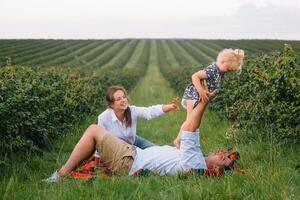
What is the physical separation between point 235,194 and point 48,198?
1.57 m

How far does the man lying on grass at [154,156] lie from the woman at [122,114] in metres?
0.64

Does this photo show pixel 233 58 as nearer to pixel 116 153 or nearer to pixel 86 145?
pixel 116 153

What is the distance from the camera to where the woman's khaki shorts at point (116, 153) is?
588 cm

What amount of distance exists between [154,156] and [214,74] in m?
1.29

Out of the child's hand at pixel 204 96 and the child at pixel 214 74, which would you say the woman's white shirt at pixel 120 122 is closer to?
the child at pixel 214 74

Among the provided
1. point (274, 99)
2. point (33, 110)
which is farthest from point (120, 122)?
point (274, 99)

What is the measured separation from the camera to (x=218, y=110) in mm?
11062

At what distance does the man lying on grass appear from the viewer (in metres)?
5.72

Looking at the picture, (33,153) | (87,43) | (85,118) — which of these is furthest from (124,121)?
(87,43)

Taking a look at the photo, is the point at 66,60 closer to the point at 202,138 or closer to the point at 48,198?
the point at 202,138

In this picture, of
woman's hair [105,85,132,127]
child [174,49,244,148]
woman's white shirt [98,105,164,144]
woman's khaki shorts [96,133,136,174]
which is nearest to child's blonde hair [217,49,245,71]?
child [174,49,244,148]

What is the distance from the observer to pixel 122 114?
6730mm

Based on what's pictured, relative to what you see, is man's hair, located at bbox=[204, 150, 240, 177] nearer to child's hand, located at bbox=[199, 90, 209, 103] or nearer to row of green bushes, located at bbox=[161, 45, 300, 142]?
child's hand, located at bbox=[199, 90, 209, 103]

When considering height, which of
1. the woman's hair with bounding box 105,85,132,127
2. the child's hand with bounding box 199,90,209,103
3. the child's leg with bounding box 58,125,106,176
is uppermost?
the child's hand with bounding box 199,90,209,103
